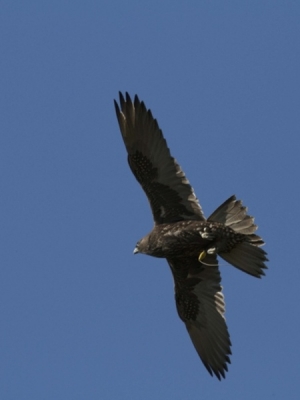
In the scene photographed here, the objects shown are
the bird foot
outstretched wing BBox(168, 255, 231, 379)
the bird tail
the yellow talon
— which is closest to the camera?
the bird tail

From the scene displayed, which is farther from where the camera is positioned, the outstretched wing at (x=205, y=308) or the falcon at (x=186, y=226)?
the outstretched wing at (x=205, y=308)

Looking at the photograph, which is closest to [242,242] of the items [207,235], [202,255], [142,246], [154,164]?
[207,235]

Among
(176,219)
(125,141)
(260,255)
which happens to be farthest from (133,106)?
(260,255)

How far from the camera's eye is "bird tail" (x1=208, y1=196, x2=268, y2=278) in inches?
521

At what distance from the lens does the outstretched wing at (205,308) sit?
14.6 m

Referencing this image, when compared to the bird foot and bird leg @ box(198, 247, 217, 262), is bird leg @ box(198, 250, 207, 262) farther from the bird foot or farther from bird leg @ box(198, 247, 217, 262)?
the bird foot

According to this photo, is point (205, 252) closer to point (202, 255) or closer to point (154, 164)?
point (202, 255)

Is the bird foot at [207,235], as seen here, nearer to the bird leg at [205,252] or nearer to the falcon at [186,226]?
the falcon at [186,226]

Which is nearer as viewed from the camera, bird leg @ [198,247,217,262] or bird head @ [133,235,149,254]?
bird leg @ [198,247,217,262]

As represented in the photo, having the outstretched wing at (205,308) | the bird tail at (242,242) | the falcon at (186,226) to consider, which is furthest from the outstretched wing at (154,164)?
the outstretched wing at (205,308)

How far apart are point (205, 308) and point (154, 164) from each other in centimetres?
260

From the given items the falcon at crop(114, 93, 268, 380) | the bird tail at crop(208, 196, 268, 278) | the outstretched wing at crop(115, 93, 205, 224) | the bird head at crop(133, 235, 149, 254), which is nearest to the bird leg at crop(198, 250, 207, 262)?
the falcon at crop(114, 93, 268, 380)

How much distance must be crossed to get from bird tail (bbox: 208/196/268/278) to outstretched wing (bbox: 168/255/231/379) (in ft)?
2.50

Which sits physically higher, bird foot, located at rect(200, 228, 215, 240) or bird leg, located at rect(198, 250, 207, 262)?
bird foot, located at rect(200, 228, 215, 240)
